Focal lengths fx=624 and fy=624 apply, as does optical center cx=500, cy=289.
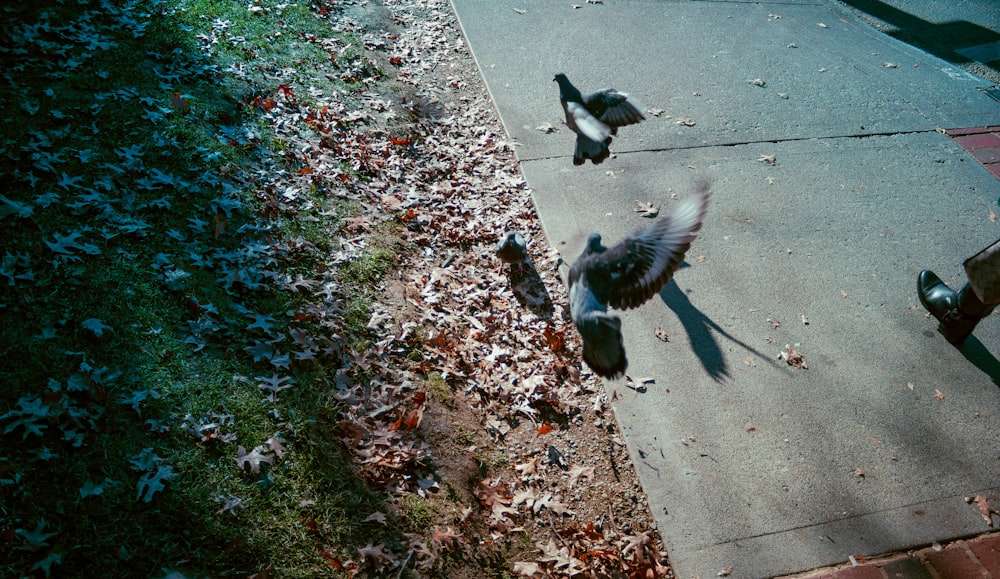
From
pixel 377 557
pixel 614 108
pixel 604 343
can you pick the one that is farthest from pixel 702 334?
pixel 377 557

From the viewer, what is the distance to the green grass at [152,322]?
10.3 ft

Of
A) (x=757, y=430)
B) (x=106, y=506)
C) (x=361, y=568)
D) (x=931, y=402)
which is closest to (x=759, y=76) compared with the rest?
(x=931, y=402)

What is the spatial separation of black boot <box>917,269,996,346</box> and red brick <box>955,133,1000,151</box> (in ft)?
10.3

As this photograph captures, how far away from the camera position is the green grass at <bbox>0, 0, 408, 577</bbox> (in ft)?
10.3

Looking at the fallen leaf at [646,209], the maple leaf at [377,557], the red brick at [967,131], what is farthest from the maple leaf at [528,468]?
the red brick at [967,131]

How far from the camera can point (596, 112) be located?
5535 millimetres

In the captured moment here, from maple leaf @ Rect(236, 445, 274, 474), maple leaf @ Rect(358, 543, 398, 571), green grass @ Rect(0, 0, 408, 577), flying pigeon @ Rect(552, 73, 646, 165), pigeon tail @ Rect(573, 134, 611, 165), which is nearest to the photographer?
green grass @ Rect(0, 0, 408, 577)

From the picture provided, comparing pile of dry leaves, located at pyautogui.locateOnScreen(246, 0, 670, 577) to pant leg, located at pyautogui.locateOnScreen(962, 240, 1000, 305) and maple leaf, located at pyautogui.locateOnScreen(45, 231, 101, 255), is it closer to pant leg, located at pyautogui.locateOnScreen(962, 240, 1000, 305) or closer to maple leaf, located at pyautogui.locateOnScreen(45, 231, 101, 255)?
maple leaf, located at pyautogui.locateOnScreen(45, 231, 101, 255)

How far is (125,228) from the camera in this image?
4574 millimetres

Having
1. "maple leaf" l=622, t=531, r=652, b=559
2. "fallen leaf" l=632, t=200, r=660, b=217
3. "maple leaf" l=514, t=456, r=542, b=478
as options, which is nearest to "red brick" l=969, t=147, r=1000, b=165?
"fallen leaf" l=632, t=200, r=660, b=217

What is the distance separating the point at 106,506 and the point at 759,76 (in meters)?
8.76

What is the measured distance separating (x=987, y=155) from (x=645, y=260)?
617 centimetres

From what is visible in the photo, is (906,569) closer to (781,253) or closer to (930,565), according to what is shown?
(930,565)

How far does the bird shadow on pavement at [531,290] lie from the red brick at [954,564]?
3.04 metres
